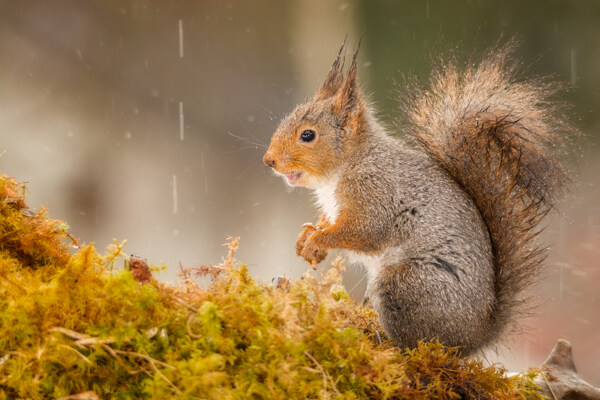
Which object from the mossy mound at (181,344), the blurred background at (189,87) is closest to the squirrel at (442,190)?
the mossy mound at (181,344)

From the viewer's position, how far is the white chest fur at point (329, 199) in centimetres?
147

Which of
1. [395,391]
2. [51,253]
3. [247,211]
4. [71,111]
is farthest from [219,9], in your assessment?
[395,391]

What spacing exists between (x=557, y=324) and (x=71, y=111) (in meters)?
2.90

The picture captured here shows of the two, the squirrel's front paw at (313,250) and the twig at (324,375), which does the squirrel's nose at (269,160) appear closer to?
the squirrel's front paw at (313,250)

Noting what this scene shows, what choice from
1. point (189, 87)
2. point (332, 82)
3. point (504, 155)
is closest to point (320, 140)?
point (332, 82)

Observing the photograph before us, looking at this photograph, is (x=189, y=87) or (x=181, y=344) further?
(x=189, y=87)

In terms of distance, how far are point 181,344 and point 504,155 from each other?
1.03 metres

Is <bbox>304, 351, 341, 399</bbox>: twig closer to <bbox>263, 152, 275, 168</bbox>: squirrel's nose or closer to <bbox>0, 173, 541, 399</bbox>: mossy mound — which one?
<bbox>0, 173, 541, 399</bbox>: mossy mound

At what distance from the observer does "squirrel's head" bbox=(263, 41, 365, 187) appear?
4.89 ft

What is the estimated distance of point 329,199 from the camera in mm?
1536

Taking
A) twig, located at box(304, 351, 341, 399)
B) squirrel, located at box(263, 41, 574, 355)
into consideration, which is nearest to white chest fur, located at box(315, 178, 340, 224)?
squirrel, located at box(263, 41, 574, 355)

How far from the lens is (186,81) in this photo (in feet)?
9.92

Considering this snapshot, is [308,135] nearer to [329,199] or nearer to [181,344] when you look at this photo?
[329,199]

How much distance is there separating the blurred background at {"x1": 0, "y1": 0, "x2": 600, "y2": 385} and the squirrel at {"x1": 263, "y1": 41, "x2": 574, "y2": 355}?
35.8 inches
